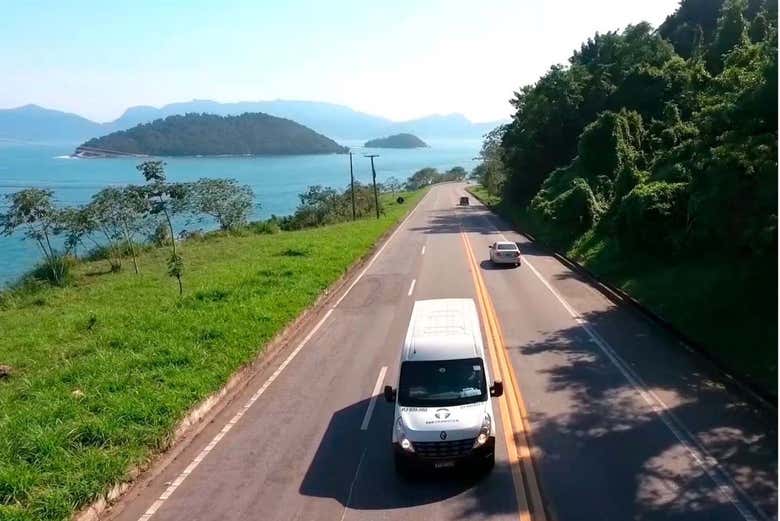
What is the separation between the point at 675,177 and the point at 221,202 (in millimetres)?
46702

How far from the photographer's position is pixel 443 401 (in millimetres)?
9445

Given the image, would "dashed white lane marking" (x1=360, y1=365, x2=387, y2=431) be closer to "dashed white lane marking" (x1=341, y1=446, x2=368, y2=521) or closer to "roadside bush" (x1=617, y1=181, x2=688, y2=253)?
"dashed white lane marking" (x1=341, y1=446, x2=368, y2=521)

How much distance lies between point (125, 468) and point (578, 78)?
52329 mm

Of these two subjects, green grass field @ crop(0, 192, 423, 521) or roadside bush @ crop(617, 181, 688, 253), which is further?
roadside bush @ crop(617, 181, 688, 253)

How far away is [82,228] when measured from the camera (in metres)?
42.0

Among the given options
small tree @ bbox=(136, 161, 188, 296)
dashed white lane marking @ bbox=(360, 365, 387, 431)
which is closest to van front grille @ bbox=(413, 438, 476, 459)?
dashed white lane marking @ bbox=(360, 365, 387, 431)

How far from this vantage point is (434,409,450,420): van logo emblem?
359 inches

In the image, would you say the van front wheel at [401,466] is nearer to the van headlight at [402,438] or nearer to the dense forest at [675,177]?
the van headlight at [402,438]

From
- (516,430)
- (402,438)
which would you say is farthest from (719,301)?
(402,438)

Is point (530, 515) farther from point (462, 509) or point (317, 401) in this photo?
point (317, 401)

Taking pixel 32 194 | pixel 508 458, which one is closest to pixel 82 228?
pixel 32 194

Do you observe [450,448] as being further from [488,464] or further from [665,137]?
[665,137]

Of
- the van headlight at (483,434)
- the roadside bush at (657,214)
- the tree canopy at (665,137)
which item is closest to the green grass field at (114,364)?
the van headlight at (483,434)

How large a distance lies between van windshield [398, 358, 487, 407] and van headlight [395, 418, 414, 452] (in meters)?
0.40
